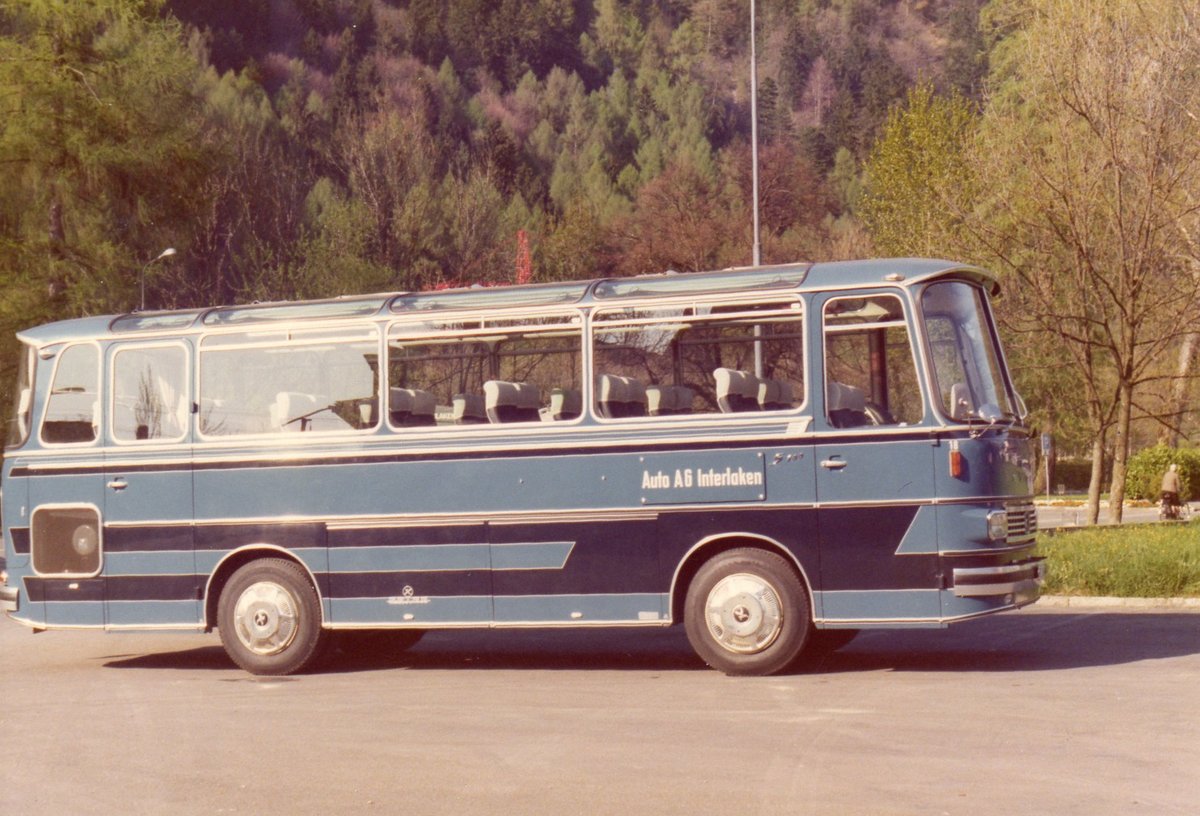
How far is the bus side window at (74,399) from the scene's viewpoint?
14922 mm

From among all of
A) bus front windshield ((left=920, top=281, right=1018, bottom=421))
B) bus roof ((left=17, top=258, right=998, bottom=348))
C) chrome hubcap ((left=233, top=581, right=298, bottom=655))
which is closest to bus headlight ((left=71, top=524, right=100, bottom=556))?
chrome hubcap ((left=233, top=581, right=298, bottom=655))

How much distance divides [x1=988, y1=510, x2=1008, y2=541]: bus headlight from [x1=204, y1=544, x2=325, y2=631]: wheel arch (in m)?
5.15

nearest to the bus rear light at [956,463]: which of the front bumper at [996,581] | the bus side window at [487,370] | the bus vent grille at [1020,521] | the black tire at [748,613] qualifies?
the bus vent grille at [1020,521]

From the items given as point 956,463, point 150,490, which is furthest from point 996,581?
point 150,490

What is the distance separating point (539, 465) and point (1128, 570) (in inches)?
290

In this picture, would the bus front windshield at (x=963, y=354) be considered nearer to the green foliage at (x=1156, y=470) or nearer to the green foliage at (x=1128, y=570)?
the green foliage at (x=1128, y=570)

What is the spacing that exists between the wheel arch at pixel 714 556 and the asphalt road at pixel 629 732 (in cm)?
56

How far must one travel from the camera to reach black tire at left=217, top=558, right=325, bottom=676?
14.1 meters

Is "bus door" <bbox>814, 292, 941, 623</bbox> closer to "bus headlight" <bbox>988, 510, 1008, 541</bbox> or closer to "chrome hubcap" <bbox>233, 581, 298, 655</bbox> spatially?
"bus headlight" <bbox>988, 510, 1008, 541</bbox>

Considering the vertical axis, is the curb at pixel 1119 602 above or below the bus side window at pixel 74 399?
below

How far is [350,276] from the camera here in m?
57.8

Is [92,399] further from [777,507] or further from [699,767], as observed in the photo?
[699,767]

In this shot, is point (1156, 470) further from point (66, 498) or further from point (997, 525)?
point (66, 498)

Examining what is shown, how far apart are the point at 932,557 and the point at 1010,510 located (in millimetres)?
744
